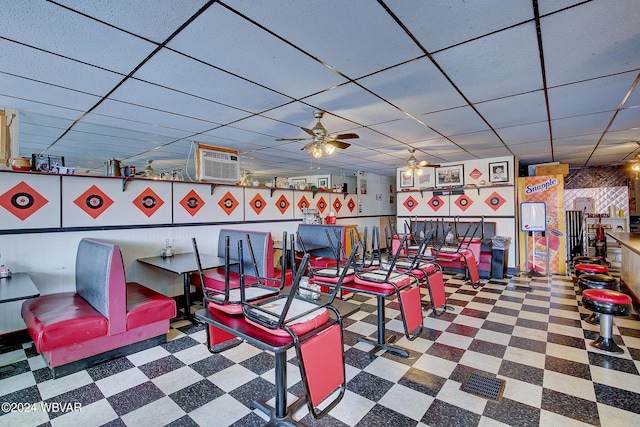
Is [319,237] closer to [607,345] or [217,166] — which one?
[217,166]

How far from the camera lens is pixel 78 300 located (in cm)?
318

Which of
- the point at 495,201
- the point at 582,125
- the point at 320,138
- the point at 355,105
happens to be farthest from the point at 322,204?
the point at 582,125

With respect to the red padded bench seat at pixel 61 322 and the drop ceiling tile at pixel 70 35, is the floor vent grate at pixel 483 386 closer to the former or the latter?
the red padded bench seat at pixel 61 322

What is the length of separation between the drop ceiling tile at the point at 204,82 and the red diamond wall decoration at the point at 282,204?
2.73 meters

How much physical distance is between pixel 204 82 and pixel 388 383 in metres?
3.17

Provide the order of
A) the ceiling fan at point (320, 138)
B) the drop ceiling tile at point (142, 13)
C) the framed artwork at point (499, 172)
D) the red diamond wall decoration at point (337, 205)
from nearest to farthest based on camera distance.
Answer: the drop ceiling tile at point (142, 13)
the ceiling fan at point (320, 138)
the framed artwork at point (499, 172)
the red diamond wall decoration at point (337, 205)

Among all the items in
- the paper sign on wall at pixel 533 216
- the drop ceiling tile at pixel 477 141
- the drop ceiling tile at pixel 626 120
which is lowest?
the paper sign on wall at pixel 533 216

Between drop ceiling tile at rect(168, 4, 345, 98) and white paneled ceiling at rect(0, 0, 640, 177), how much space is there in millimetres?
14

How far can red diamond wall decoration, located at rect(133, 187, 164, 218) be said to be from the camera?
4.22 metres

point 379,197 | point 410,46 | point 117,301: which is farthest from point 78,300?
point 379,197

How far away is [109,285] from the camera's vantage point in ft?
8.84

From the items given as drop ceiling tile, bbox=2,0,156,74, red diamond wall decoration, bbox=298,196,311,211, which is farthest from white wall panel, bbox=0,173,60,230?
red diamond wall decoration, bbox=298,196,311,211

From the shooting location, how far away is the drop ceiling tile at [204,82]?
8.25ft

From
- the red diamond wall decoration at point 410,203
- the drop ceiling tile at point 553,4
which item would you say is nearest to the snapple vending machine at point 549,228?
the red diamond wall decoration at point 410,203
